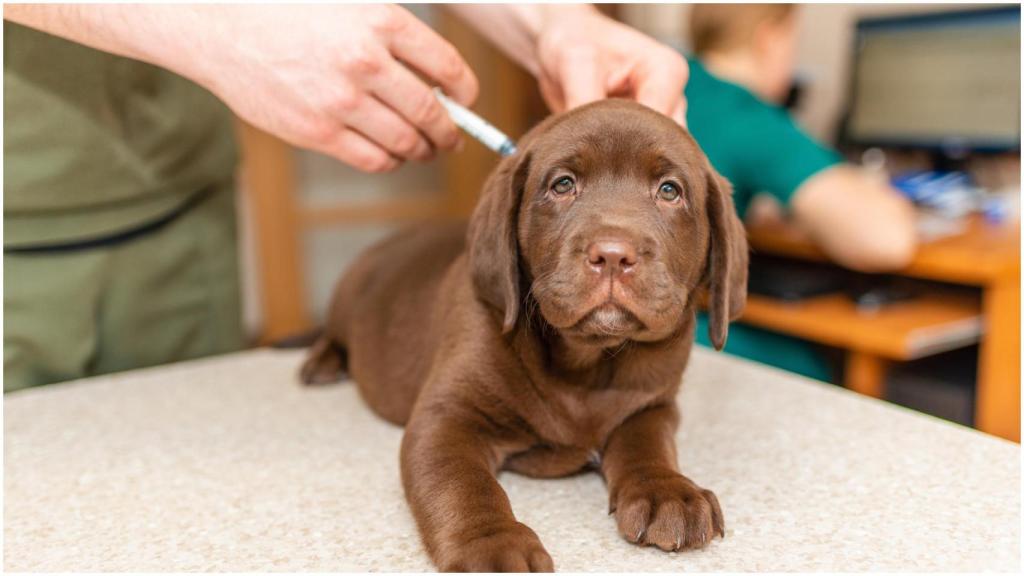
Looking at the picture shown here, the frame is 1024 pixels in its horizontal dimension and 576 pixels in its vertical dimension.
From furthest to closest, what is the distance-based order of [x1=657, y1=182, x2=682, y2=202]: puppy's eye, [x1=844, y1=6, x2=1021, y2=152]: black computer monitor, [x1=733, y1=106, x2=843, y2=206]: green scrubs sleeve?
1. [x1=844, y1=6, x2=1021, y2=152]: black computer monitor
2. [x1=733, y1=106, x2=843, y2=206]: green scrubs sleeve
3. [x1=657, y1=182, x2=682, y2=202]: puppy's eye

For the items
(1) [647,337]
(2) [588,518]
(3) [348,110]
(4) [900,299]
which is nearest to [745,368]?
(1) [647,337]

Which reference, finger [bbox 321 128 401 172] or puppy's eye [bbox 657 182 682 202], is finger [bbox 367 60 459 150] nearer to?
finger [bbox 321 128 401 172]

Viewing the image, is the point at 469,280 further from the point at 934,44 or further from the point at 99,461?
the point at 934,44

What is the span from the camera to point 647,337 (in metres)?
0.94

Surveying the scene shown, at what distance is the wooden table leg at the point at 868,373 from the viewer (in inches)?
98.7

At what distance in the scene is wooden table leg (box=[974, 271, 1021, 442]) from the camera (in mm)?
2281

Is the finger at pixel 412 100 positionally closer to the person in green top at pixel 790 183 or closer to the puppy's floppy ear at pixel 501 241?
the puppy's floppy ear at pixel 501 241

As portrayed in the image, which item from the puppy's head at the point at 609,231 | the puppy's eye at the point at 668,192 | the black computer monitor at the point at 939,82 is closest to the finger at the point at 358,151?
the puppy's head at the point at 609,231

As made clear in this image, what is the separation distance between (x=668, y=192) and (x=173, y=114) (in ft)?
2.92

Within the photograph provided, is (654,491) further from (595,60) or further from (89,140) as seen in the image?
(89,140)

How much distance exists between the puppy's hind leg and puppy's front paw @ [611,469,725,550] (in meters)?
0.62

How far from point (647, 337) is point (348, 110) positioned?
0.50 m

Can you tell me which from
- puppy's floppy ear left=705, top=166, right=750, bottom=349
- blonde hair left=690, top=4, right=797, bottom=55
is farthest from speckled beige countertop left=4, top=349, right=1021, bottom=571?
blonde hair left=690, top=4, right=797, bottom=55

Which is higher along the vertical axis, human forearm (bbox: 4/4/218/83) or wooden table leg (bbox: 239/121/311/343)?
human forearm (bbox: 4/4/218/83)
